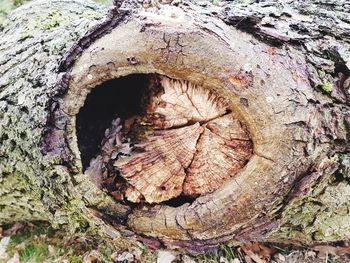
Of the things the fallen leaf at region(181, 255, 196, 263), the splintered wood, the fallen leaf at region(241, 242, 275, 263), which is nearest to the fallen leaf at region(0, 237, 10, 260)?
A: the fallen leaf at region(181, 255, 196, 263)

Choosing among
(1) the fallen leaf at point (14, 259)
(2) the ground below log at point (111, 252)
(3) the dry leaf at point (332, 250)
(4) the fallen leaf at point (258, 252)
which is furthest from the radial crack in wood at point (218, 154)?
(1) the fallen leaf at point (14, 259)

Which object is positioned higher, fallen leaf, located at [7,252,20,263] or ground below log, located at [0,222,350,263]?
ground below log, located at [0,222,350,263]

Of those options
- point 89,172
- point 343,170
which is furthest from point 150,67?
point 343,170

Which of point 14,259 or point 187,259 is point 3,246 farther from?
point 187,259

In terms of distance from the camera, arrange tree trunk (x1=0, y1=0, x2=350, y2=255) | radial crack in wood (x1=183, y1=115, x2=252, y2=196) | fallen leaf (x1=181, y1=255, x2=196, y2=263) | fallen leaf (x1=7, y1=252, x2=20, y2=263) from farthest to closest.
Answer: fallen leaf (x1=7, y1=252, x2=20, y2=263) → fallen leaf (x1=181, y1=255, x2=196, y2=263) → radial crack in wood (x1=183, y1=115, x2=252, y2=196) → tree trunk (x1=0, y1=0, x2=350, y2=255)

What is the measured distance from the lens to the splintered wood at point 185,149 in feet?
7.84

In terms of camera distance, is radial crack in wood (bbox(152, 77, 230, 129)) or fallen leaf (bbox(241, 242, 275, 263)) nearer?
radial crack in wood (bbox(152, 77, 230, 129))

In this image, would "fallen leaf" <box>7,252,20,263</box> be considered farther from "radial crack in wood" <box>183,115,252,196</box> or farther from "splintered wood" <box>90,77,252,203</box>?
"radial crack in wood" <box>183,115,252,196</box>

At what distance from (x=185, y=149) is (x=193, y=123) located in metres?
0.14

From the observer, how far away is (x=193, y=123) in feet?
8.07

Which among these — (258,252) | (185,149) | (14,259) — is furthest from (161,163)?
(14,259)

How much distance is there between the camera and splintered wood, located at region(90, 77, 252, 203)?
7.84 feet

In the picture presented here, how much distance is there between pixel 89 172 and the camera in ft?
8.54

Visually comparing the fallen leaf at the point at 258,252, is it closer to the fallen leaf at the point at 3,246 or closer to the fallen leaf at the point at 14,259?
the fallen leaf at the point at 14,259
